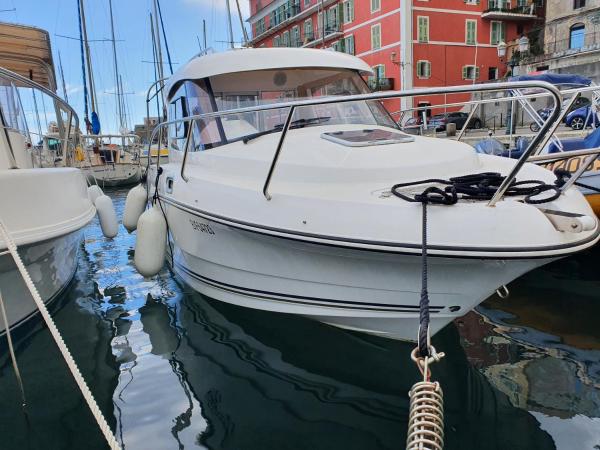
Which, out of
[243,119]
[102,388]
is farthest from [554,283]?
[102,388]

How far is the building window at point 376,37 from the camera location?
94.9 ft

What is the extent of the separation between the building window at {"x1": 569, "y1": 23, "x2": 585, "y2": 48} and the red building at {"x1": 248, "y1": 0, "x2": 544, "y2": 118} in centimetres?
427

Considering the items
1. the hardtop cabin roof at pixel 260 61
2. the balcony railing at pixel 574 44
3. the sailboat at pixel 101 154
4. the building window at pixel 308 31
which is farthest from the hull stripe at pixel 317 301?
the building window at pixel 308 31

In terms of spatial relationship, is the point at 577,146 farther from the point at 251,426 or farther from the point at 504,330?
the point at 251,426

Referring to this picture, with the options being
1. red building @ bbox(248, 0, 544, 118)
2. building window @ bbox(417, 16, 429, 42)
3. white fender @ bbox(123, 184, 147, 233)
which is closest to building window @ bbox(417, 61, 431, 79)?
red building @ bbox(248, 0, 544, 118)

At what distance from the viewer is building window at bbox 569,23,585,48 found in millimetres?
25438

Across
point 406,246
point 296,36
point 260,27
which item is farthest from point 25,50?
point 260,27

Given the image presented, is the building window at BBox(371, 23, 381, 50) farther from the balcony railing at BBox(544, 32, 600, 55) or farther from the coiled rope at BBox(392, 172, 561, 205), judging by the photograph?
the coiled rope at BBox(392, 172, 561, 205)

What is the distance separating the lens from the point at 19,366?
3.33 meters

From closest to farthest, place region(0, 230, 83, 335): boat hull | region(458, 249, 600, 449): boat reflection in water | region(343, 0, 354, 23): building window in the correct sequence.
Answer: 1. region(458, 249, 600, 449): boat reflection in water
2. region(0, 230, 83, 335): boat hull
3. region(343, 0, 354, 23): building window

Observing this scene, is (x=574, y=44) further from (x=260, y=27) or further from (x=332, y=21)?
(x=260, y=27)

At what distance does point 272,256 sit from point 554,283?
10.4ft

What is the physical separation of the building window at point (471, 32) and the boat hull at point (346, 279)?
30.3m

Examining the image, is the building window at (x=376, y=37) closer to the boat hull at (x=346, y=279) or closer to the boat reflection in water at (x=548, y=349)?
the boat reflection in water at (x=548, y=349)
